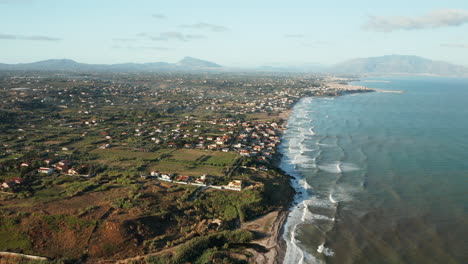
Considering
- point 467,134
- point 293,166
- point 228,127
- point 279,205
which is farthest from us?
point 228,127

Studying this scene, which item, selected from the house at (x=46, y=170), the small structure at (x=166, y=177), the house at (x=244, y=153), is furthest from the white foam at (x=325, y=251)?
the house at (x=46, y=170)

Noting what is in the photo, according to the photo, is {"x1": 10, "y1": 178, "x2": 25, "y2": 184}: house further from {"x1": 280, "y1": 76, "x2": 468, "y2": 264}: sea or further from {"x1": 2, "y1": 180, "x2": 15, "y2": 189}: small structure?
{"x1": 280, "y1": 76, "x2": 468, "y2": 264}: sea

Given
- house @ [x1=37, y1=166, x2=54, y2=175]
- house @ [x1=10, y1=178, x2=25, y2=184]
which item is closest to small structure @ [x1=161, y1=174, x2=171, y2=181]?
house @ [x1=37, y1=166, x2=54, y2=175]

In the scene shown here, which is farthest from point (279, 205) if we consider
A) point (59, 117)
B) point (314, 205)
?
point (59, 117)

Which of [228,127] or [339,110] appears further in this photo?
[339,110]

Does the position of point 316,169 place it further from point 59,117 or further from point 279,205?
point 59,117

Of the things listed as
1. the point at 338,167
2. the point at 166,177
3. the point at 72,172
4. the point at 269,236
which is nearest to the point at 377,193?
the point at 338,167
